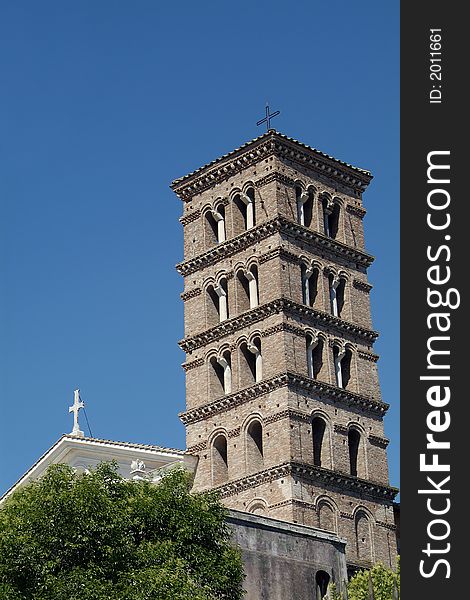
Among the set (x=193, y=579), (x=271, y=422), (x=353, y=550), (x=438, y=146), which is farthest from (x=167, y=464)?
(x=438, y=146)

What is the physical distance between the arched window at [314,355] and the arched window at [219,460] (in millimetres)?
4327

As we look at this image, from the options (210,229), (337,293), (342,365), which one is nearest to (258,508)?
(342,365)

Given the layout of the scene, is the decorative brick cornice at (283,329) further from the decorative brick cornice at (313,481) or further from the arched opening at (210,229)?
the arched opening at (210,229)

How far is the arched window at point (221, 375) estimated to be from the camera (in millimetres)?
50438

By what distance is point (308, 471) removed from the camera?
153 ft

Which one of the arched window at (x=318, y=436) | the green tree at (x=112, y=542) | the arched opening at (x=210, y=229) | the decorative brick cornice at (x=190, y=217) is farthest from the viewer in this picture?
the decorative brick cornice at (x=190, y=217)

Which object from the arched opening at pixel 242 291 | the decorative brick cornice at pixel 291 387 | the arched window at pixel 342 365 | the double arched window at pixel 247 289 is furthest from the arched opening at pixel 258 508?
the arched opening at pixel 242 291

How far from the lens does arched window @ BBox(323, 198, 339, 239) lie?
53.7 m

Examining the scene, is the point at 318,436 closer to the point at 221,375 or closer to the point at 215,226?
the point at 221,375

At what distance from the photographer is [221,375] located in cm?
5097

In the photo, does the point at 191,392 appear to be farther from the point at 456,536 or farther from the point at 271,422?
the point at 456,536

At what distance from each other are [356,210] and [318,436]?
11163mm

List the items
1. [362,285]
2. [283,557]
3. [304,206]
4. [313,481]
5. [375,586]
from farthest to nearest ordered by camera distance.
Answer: [362,285] → [304,206] → [313,481] → [283,557] → [375,586]

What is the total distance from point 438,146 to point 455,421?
3.38 metres
